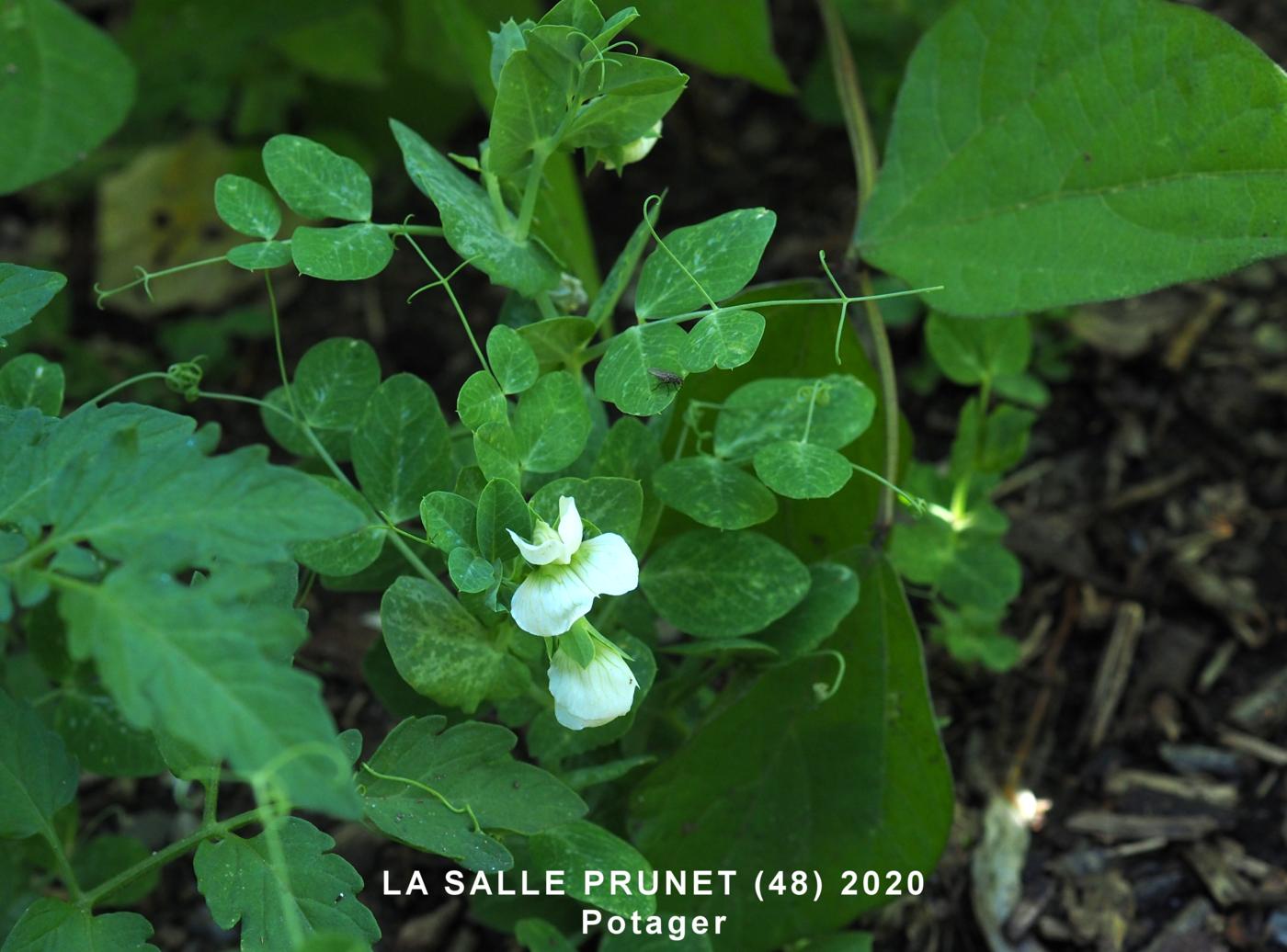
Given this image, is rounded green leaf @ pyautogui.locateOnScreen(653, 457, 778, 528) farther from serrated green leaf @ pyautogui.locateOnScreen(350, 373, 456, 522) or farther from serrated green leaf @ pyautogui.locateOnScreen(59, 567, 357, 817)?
serrated green leaf @ pyautogui.locateOnScreen(59, 567, 357, 817)

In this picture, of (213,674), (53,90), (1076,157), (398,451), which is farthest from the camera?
(53,90)

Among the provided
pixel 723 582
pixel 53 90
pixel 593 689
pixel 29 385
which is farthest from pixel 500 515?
pixel 53 90

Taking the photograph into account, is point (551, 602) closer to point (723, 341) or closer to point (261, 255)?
point (723, 341)

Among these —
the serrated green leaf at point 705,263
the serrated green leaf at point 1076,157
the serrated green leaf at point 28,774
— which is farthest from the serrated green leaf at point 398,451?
the serrated green leaf at point 1076,157

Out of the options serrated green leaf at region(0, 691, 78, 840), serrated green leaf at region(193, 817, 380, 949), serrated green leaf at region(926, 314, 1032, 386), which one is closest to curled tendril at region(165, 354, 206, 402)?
serrated green leaf at region(0, 691, 78, 840)

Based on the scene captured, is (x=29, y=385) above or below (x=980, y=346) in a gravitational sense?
above

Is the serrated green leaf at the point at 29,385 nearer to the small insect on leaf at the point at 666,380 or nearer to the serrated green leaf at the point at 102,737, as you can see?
the serrated green leaf at the point at 102,737

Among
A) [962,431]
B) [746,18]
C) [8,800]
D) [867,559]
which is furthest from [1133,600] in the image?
[8,800]
